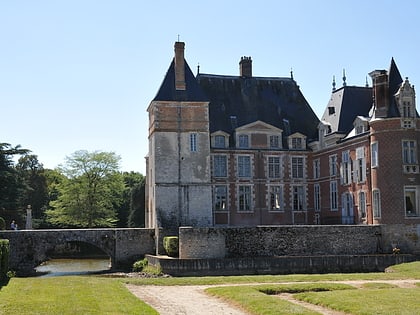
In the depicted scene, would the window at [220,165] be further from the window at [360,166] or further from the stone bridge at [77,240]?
the window at [360,166]

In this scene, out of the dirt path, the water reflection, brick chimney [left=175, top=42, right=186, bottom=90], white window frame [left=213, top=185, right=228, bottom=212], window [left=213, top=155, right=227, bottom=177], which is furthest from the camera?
window [left=213, top=155, right=227, bottom=177]

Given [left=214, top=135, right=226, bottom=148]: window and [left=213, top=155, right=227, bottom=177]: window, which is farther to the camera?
[left=214, top=135, right=226, bottom=148]: window

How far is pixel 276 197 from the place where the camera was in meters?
36.4

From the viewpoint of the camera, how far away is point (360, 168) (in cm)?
3212

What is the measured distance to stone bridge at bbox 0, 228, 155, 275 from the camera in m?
30.5

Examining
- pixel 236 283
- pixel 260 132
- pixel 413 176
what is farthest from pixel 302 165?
pixel 236 283

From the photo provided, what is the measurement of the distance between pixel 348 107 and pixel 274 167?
5486mm

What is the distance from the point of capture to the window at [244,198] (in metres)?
35.6

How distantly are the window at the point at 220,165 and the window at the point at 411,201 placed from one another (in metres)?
10.4

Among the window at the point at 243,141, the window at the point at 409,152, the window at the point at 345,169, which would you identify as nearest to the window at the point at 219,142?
the window at the point at 243,141

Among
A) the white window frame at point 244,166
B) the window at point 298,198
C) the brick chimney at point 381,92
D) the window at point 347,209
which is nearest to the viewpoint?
the brick chimney at point 381,92

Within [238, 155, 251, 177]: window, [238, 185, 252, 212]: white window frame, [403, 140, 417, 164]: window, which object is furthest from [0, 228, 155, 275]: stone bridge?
[403, 140, 417, 164]: window

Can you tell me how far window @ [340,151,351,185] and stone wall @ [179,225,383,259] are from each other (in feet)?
14.4

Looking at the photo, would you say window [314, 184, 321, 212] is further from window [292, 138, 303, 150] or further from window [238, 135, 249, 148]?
window [238, 135, 249, 148]
